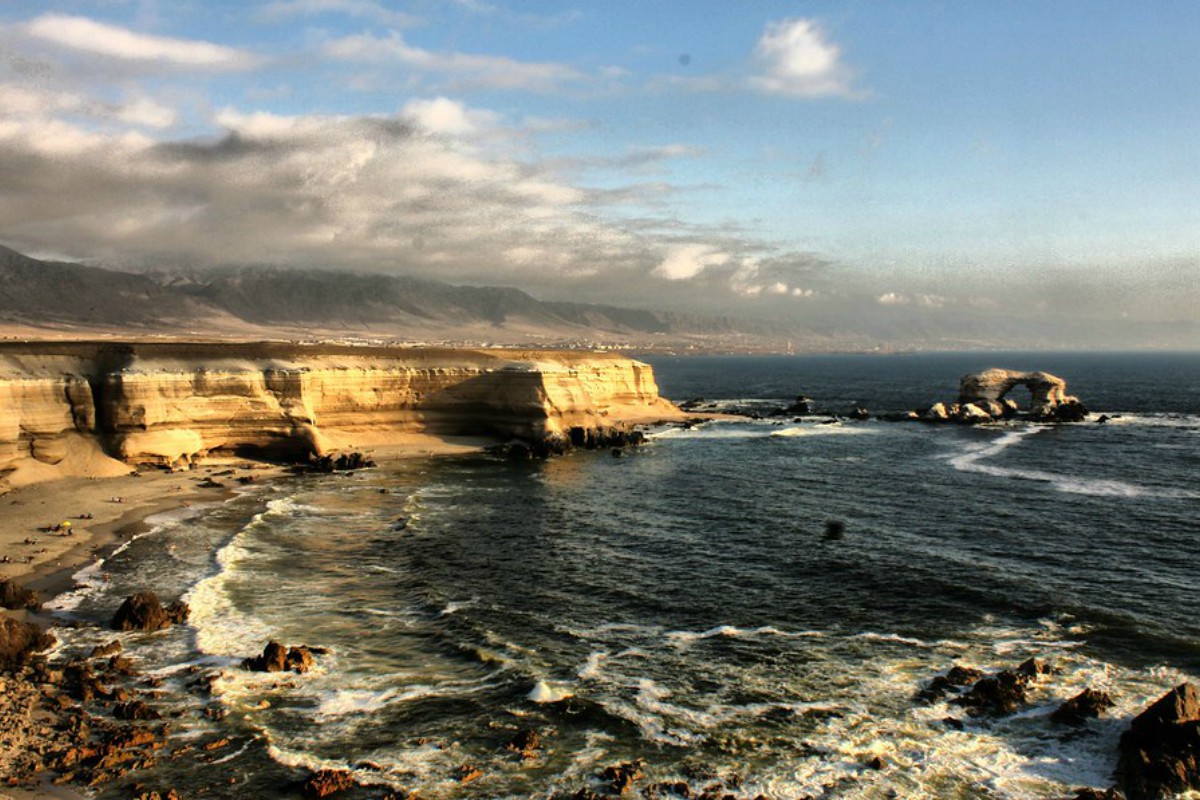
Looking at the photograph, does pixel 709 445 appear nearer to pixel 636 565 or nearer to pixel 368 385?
pixel 368 385

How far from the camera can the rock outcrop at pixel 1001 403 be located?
9969 centimetres

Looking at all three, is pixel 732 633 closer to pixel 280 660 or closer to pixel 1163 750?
pixel 1163 750

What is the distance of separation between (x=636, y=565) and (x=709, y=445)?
4384 cm

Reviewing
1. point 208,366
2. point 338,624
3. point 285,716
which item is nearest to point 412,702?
point 285,716

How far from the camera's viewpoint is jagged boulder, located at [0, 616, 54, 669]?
2469 centimetres

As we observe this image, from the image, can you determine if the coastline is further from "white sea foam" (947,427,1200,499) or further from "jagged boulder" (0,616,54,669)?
"white sea foam" (947,427,1200,499)

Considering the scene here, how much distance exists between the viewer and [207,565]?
35.8 m

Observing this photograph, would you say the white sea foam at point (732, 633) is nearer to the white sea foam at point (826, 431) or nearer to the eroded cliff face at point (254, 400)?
the eroded cliff face at point (254, 400)

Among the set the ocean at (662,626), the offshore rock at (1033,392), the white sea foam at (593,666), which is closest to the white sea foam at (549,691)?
the ocean at (662,626)

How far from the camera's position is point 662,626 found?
29.2 metres

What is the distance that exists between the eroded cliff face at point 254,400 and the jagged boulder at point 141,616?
30.6 meters

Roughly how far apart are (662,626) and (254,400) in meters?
46.2

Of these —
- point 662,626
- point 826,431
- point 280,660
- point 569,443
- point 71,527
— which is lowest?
point 662,626

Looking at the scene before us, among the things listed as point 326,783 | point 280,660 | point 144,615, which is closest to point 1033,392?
point 280,660
